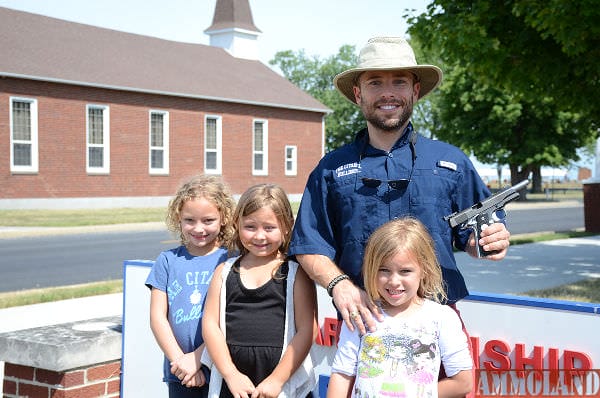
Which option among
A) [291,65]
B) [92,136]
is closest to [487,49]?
[92,136]

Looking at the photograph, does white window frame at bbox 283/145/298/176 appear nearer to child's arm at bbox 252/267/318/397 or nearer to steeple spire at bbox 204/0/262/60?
steeple spire at bbox 204/0/262/60

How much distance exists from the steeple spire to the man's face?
142 feet

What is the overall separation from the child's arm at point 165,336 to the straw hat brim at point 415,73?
118cm

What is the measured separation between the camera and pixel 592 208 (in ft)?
68.1

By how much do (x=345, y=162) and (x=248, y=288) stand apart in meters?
0.63

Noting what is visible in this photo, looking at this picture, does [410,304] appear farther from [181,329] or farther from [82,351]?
[82,351]

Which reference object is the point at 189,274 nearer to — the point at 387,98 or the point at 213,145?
the point at 387,98

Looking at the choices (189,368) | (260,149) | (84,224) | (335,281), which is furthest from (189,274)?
(260,149)

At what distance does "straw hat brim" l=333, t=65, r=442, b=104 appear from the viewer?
9.59 feet

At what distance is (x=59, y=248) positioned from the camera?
16672 millimetres

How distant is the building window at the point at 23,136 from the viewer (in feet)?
94.4

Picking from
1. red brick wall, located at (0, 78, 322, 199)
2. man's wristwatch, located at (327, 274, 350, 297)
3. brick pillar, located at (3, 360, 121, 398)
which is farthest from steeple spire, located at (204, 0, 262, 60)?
man's wristwatch, located at (327, 274, 350, 297)

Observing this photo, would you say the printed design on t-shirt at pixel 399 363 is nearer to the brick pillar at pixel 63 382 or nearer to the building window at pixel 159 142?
the brick pillar at pixel 63 382

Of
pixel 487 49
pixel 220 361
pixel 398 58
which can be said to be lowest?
pixel 220 361
